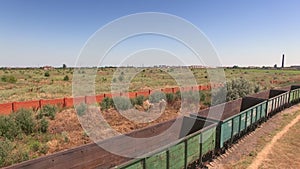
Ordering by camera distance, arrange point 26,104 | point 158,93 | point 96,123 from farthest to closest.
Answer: point 158,93 < point 26,104 < point 96,123

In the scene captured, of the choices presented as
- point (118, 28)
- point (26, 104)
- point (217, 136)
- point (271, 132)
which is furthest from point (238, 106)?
point (26, 104)

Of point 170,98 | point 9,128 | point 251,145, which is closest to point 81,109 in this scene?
point 9,128

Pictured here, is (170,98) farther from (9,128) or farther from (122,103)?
(9,128)

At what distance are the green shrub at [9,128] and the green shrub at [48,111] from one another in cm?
268

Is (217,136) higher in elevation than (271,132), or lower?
higher

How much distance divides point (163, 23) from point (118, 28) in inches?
110

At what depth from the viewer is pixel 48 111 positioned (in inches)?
565

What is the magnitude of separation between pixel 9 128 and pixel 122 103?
8446 millimetres

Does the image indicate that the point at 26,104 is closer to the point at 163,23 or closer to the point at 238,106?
the point at 163,23

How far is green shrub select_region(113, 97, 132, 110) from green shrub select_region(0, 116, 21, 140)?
7.51 meters

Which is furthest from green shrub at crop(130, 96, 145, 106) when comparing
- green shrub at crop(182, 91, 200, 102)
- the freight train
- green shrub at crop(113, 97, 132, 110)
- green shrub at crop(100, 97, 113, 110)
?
the freight train

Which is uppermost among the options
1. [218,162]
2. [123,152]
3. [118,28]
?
[118,28]

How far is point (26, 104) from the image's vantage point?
1487cm

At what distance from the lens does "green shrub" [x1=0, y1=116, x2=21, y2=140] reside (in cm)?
1044
